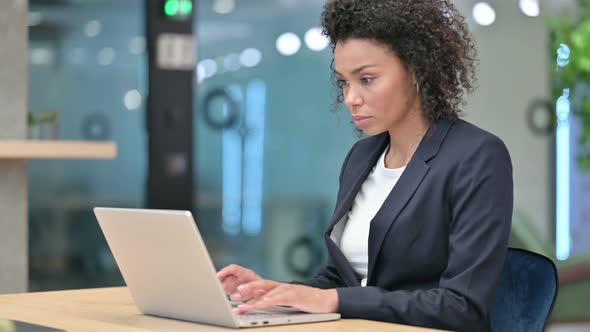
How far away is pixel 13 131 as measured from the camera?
402 centimetres

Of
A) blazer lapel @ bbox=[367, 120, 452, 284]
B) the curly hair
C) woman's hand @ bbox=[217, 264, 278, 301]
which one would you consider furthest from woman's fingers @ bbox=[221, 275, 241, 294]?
the curly hair

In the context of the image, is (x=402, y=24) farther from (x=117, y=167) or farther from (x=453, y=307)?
(x=117, y=167)

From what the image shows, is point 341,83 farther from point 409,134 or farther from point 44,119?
point 44,119

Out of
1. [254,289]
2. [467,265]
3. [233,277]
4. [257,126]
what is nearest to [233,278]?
[233,277]

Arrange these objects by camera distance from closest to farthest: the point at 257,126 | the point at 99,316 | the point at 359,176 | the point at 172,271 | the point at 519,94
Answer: the point at 172,271
the point at 99,316
the point at 359,176
the point at 257,126
the point at 519,94

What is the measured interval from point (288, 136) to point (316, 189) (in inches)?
11.3

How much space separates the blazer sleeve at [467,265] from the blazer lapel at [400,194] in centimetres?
9

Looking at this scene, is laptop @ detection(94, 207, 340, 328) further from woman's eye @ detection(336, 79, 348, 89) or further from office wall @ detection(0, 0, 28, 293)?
office wall @ detection(0, 0, 28, 293)

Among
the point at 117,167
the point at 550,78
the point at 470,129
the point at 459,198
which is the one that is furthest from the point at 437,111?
the point at 550,78

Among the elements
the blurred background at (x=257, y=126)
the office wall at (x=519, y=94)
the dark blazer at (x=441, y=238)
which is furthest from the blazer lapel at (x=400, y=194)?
the office wall at (x=519, y=94)

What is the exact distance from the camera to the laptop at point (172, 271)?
5.62 ft

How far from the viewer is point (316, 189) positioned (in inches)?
194

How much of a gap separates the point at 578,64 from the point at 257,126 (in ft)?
5.72

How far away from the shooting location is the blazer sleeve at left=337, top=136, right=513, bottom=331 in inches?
75.7
